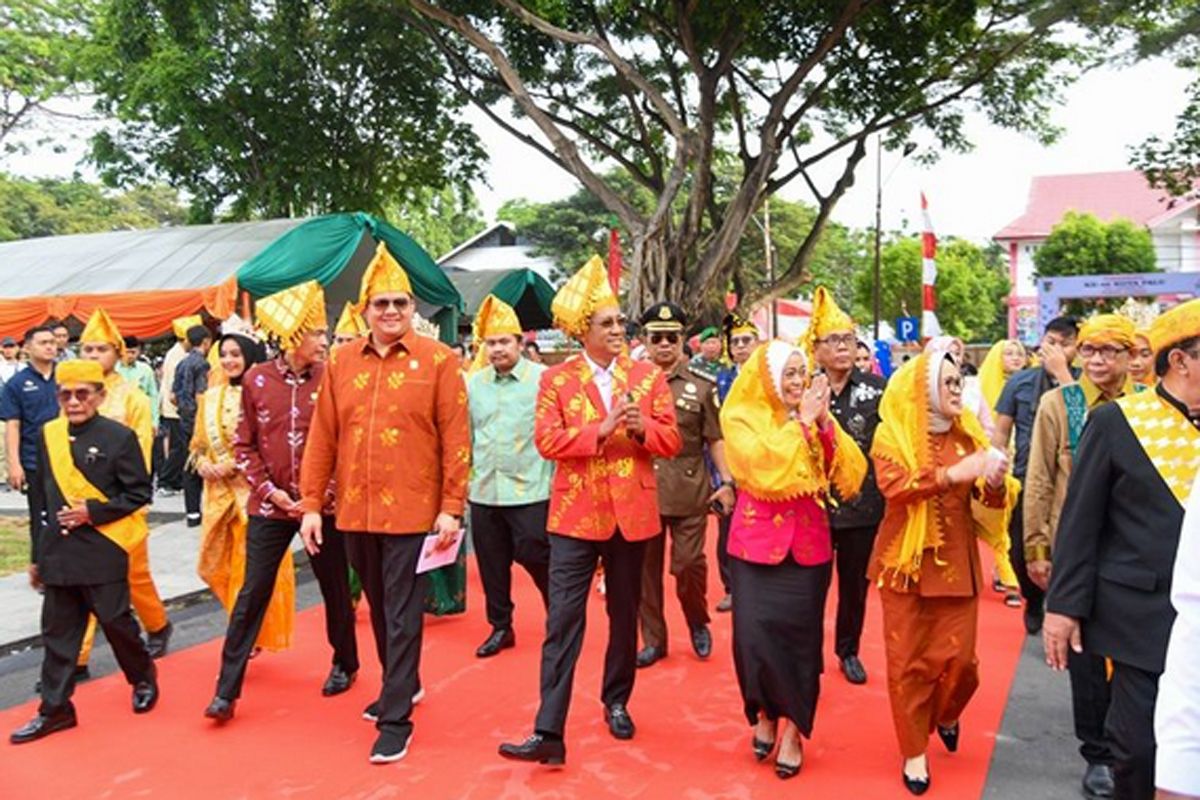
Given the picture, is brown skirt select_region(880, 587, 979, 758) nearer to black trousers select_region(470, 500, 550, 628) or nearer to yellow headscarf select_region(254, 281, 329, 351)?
black trousers select_region(470, 500, 550, 628)

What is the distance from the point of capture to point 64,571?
14.3 ft

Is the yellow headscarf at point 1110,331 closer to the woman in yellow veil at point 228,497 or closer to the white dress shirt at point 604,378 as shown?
the white dress shirt at point 604,378

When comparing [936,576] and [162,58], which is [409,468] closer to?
[936,576]

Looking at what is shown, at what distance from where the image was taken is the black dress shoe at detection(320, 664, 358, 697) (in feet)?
15.9

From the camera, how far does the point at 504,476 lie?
5633 mm

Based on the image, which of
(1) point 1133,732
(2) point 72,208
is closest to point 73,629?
(1) point 1133,732

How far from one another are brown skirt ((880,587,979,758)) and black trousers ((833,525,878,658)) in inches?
46.7

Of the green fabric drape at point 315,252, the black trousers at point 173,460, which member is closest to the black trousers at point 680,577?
the green fabric drape at point 315,252

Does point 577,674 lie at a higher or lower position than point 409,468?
lower

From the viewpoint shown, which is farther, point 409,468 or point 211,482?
point 211,482

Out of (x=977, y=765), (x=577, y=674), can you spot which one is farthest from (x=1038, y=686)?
(x=577, y=674)

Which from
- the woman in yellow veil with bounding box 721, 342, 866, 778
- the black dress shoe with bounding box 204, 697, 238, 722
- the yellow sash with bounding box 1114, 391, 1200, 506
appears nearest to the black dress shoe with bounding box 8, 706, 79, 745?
the black dress shoe with bounding box 204, 697, 238, 722

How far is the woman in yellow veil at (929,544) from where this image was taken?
12.2 feet

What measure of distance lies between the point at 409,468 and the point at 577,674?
1587 millimetres
